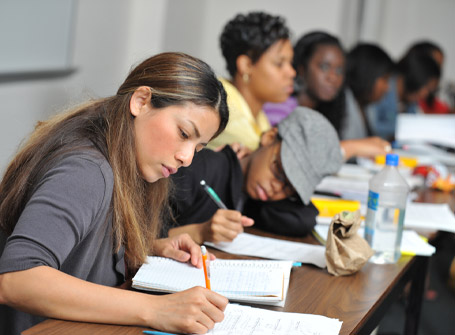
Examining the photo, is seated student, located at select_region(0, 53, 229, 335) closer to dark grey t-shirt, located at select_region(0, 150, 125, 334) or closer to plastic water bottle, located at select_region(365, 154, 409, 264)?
dark grey t-shirt, located at select_region(0, 150, 125, 334)

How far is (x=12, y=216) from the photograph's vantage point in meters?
1.21

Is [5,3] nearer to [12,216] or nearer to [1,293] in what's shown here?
[12,216]

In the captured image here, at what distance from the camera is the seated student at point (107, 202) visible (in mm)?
1000

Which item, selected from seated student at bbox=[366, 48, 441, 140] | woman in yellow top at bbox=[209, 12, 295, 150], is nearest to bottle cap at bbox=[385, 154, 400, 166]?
woman in yellow top at bbox=[209, 12, 295, 150]

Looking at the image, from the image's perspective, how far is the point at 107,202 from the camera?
1.14 m

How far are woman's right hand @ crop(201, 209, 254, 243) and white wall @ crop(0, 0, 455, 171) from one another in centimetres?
47

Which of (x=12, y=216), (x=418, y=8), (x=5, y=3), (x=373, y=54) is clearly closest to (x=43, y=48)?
(x=5, y=3)

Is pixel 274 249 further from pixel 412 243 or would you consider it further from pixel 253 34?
pixel 253 34

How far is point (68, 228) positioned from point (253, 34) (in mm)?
Result: 1730

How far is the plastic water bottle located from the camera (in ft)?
5.54

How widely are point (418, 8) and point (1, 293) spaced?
7.68 m

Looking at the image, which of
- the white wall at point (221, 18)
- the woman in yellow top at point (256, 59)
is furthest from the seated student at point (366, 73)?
the woman in yellow top at point (256, 59)

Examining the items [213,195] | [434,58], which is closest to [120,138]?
[213,195]

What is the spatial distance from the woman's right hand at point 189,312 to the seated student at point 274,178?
71 centimetres
